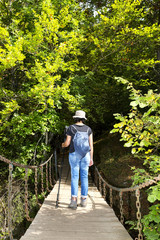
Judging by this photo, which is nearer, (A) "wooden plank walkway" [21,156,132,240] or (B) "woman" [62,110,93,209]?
(A) "wooden plank walkway" [21,156,132,240]

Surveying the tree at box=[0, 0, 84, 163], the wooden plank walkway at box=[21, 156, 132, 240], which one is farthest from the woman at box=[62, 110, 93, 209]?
the tree at box=[0, 0, 84, 163]

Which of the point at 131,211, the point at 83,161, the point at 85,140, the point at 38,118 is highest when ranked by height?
the point at 38,118

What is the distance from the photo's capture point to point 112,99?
923 cm

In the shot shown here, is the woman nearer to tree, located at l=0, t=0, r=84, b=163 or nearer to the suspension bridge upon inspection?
the suspension bridge

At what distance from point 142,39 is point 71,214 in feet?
22.7

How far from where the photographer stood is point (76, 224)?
10.7ft

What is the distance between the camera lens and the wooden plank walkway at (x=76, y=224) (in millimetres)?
2822

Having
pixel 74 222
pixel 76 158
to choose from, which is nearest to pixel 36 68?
pixel 76 158

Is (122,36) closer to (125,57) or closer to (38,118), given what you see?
(125,57)

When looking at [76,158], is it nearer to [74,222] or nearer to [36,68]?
[74,222]

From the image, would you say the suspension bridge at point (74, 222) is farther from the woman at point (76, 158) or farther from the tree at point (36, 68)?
the tree at point (36, 68)

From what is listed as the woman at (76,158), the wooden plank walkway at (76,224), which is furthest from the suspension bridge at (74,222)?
the woman at (76,158)

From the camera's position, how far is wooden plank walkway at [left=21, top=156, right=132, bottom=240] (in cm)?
282

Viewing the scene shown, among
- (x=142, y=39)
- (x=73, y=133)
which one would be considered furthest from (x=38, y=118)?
(x=142, y=39)
